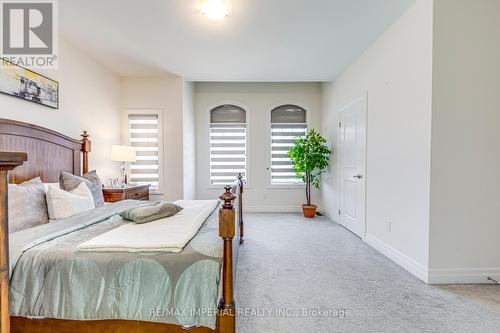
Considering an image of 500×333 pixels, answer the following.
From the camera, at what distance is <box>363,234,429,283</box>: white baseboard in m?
2.47

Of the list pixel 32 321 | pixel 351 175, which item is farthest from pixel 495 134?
pixel 32 321

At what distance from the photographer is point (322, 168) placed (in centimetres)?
508

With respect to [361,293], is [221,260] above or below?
above

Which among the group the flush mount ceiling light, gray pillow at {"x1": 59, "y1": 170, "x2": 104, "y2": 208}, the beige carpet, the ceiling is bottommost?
the beige carpet

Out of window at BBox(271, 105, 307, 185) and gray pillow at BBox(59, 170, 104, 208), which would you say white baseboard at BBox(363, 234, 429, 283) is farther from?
gray pillow at BBox(59, 170, 104, 208)

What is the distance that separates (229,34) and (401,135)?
7.72 ft

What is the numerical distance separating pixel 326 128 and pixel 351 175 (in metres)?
1.57

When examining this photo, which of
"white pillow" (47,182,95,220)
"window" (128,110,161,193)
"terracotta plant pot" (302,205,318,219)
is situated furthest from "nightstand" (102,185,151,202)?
"terracotta plant pot" (302,205,318,219)

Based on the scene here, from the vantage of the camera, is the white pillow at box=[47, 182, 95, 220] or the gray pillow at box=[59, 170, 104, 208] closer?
the white pillow at box=[47, 182, 95, 220]

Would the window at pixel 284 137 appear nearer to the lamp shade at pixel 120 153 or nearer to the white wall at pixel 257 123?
the white wall at pixel 257 123

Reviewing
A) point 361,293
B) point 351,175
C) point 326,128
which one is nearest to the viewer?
point 361,293

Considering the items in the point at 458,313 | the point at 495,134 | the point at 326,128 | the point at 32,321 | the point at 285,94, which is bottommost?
the point at 458,313

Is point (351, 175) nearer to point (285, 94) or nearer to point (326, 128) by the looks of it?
point (326, 128)

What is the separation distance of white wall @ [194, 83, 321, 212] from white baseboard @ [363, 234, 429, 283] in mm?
2374
